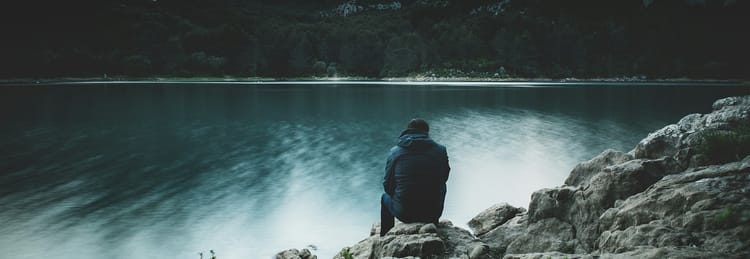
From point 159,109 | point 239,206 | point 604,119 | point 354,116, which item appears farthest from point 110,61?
point 239,206

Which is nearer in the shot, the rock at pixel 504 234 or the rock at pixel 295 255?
the rock at pixel 295 255

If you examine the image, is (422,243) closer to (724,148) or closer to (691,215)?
(691,215)

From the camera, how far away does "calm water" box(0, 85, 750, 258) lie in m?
12.3

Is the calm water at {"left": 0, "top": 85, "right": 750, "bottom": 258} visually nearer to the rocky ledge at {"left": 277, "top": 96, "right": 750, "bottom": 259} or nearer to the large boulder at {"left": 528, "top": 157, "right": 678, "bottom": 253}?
the rocky ledge at {"left": 277, "top": 96, "right": 750, "bottom": 259}

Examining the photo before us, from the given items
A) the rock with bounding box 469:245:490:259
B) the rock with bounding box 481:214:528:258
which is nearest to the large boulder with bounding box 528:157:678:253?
the rock with bounding box 481:214:528:258

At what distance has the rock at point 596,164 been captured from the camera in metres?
12.4

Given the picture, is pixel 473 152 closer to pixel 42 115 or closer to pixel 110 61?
pixel 42 115

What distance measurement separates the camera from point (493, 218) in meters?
12.4

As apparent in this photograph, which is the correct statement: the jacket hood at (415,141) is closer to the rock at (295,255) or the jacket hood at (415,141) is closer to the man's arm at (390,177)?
the man's arm at (390,177)

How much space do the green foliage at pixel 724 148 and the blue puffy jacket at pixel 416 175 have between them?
5538 millimetres

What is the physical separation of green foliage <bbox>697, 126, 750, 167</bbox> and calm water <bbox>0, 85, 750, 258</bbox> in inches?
241

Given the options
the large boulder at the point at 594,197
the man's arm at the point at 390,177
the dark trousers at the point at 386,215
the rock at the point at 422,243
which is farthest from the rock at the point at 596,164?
the man's arm at the point at 390,177

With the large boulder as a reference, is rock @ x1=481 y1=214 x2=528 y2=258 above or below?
below

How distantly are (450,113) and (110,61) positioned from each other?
18029cm
